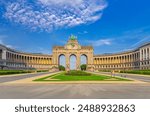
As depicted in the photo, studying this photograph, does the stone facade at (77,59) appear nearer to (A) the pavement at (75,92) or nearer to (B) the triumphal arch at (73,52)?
(B) the triumphal arch at (73,52)

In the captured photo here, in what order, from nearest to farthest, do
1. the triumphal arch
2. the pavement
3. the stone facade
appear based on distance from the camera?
the pavement, the stone facade, the triumphal arch

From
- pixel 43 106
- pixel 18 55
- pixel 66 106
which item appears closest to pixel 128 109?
pixel 66 106

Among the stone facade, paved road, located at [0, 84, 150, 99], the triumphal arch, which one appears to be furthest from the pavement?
the triumphal arch

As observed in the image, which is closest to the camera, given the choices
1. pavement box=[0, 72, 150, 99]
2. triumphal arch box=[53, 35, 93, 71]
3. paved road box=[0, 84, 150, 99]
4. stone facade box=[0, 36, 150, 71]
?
paved road box=[0, 84, 150, 99]

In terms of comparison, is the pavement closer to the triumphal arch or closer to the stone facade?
the stone facade

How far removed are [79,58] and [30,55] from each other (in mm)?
37526

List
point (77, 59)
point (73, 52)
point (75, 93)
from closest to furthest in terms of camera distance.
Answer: point (75, 93)
point (77, 59)
point (73, 52)

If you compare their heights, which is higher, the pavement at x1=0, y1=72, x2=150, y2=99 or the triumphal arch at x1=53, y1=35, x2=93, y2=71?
the triumphal arch at x1=53, y1=35, x2=93, y2=71

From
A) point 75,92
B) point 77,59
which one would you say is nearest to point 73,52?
point 77,59

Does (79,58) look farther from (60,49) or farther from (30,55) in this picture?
(30,55)

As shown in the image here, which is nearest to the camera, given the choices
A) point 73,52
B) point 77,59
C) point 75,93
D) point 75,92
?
point 75,93

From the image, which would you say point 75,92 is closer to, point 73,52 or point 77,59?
point 77,59

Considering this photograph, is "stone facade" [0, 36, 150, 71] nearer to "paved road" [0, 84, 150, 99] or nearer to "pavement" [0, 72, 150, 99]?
"pavement" [0, 72, 150, 99]

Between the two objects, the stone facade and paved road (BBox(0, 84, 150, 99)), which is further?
the stone facade
